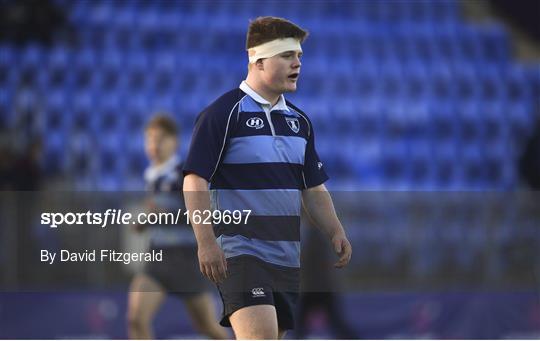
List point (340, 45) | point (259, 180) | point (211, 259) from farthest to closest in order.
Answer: point (340, 45) < point (259, 180) < point (211, 259)

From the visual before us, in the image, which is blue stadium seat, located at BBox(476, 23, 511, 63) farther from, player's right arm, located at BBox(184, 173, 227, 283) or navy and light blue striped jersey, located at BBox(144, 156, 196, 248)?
player's right arm, located at BBox(184, 173, 227, 283)

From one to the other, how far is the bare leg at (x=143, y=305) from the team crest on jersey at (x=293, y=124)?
265cm

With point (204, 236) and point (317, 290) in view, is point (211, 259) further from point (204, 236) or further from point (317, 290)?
point (317, 290)

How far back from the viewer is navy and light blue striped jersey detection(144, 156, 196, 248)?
630 centimetres

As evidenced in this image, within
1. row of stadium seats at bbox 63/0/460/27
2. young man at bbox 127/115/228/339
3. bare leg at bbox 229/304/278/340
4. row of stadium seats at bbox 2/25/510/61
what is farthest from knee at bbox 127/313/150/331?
row of stadium seats at bbox 63/0/460/27

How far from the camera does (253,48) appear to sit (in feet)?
13.7

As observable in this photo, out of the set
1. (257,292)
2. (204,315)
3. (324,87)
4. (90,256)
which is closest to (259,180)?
(257,292)

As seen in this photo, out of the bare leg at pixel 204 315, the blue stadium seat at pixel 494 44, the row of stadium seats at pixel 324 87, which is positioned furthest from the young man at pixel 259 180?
the blue stadium seat at pixel 494 44

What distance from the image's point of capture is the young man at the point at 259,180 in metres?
3.97

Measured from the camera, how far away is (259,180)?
160 inches

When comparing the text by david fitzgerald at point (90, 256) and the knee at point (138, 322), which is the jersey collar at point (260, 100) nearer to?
the knee at point (138, 322)

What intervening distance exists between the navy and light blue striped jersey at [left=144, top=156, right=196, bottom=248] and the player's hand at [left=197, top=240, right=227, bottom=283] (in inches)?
89.9

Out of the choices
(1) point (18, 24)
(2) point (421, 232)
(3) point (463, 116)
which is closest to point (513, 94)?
(3) point (463, 116)

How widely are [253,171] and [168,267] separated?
2.66m
